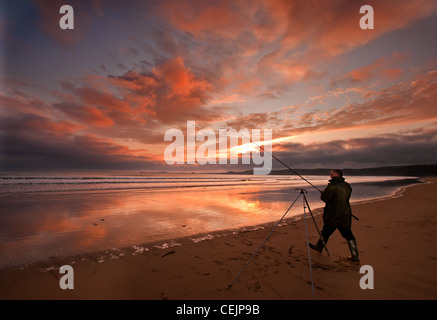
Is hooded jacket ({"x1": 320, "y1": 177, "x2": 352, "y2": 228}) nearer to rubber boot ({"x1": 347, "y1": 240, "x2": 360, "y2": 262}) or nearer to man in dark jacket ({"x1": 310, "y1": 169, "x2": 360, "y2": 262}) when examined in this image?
man in dark jacket ({"x1": 310, "y1": 169, "x2": 360, "y2": 262})

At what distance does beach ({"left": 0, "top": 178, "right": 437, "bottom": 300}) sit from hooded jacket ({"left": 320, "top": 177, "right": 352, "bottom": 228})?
1002 millimetres

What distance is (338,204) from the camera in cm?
517

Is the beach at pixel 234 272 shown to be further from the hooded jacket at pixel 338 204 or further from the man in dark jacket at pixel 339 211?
the hooded jacket at pixel 338 204

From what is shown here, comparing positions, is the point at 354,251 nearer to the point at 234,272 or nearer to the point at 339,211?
the point at 339,211

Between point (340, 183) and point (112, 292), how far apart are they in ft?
18.9

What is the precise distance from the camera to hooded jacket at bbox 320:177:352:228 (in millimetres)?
5109

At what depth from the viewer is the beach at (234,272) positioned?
11.8 feet

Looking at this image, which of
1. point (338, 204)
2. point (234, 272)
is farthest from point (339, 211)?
point (234, 272)

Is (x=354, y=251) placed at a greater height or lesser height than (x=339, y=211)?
lesser

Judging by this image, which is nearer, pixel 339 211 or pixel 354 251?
pixel 354 251

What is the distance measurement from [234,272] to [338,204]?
322 cm

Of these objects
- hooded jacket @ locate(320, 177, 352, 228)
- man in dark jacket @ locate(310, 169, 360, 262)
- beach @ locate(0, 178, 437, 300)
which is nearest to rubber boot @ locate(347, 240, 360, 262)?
man in dark jacket @ locate(310, 169, 360, 262)

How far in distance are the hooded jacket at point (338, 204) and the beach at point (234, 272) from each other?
39.4 inches
